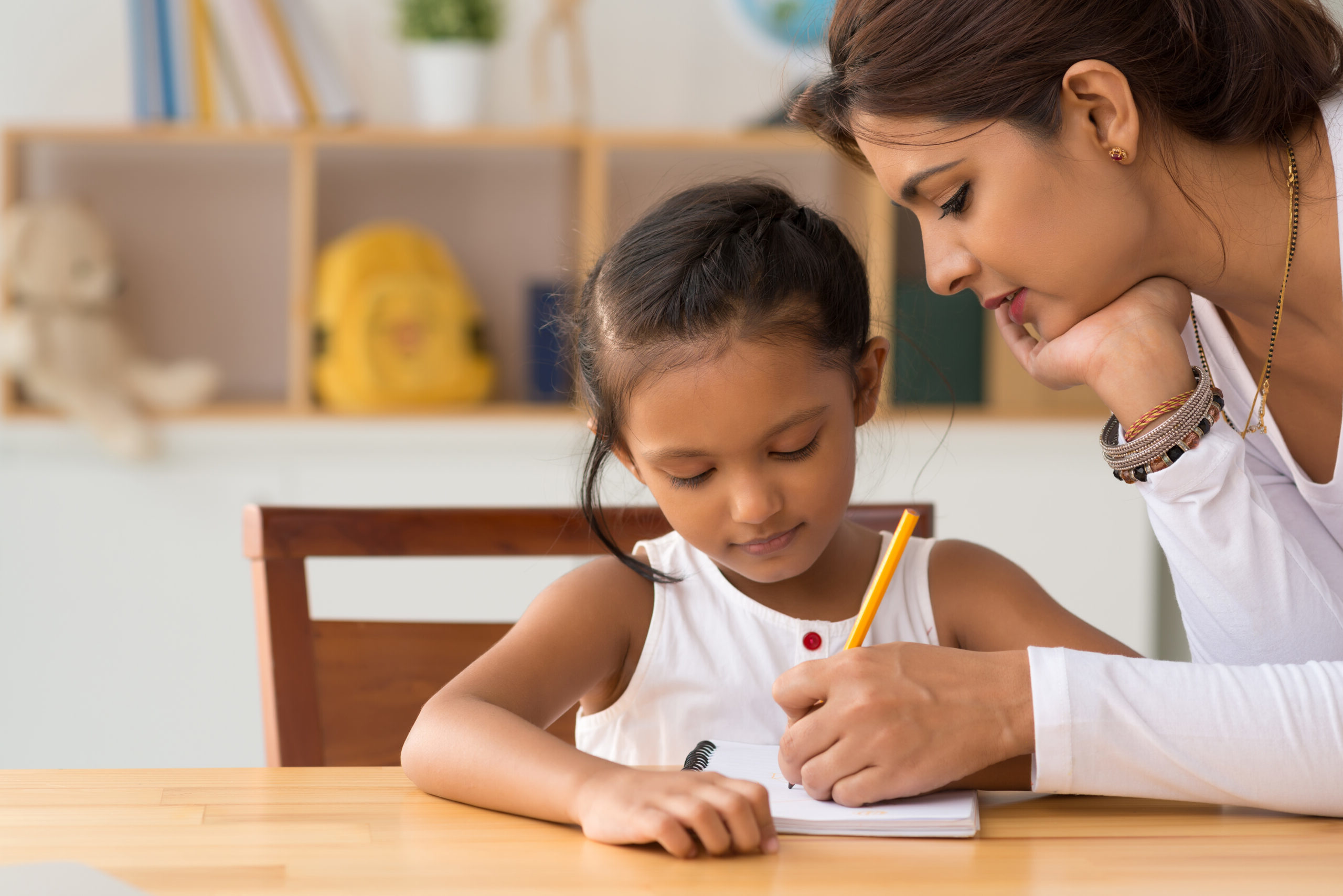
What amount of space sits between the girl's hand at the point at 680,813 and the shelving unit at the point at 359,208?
6.21ft

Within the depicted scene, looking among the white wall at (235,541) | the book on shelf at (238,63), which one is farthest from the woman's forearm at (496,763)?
the book on shelf at (238,63)

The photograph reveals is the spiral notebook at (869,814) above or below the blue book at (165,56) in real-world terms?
below

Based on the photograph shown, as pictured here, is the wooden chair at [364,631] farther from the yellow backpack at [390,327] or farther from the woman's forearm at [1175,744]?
the yellow backpack at [390,327]

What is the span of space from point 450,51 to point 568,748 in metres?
2.03

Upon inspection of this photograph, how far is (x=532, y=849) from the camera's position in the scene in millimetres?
639

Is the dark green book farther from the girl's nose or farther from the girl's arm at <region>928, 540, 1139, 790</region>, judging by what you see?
the girl's nose

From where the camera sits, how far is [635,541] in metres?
1.17

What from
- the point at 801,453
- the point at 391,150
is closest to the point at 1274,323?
the point at 801,453

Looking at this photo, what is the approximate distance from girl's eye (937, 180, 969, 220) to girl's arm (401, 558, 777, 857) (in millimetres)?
371

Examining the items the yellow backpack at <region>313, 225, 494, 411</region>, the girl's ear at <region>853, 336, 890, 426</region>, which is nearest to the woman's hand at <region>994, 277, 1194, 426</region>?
the girl's ear at <region>853, 336, 890, 426</region>

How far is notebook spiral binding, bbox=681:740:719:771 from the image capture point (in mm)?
757

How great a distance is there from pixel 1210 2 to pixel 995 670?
533 millimetres

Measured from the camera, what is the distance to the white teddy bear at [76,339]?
2.41 m

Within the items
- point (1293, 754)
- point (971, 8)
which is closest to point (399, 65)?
point (971, 8)
